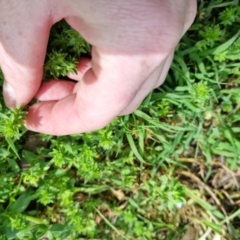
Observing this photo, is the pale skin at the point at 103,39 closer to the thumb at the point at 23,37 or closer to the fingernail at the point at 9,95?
the thumb at the point at 23,37

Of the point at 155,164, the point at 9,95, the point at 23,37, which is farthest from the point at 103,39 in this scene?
the point at 155,164

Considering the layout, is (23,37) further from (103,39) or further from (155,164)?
(155,164)

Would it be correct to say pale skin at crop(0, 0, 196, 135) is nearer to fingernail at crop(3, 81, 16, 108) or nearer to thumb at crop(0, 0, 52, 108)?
thumb at crop(0, 0, 52, 108)

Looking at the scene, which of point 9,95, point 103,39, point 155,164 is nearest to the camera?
point 103,39

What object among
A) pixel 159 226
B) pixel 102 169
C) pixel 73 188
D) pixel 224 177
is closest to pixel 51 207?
pixel 73 188

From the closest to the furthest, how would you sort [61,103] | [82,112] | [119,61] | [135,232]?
1. [119,61]
2. [82,112]
3. [61,103]
4. [135,232]

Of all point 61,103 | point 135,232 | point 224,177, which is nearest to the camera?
point 61,103

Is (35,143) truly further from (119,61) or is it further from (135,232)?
(119,61)
